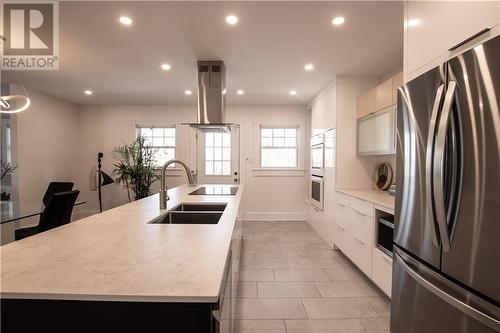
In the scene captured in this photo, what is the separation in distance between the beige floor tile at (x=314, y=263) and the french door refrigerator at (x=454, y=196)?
5.55 ft

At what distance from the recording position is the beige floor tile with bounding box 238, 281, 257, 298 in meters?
2.43

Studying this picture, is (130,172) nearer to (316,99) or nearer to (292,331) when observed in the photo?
(316,99)

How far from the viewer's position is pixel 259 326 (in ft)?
6.43

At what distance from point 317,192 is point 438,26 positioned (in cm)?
340

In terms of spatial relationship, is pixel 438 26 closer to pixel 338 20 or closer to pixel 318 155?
pixel 338 20

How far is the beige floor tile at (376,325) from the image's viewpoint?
6.34 ft

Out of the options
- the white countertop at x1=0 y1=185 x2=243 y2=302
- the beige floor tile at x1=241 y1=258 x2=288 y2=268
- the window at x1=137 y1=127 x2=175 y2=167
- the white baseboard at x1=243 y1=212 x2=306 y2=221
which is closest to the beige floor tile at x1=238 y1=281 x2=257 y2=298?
the beige floor tile at x1=241 y1=258 x2=288 y2=268

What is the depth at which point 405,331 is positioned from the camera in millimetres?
1487

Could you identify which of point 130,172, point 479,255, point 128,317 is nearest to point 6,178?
point 130,172

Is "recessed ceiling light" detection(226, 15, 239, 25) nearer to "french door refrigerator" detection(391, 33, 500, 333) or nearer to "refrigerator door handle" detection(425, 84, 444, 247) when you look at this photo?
"french door refrigerator" detection(391, 33, 500, 333)

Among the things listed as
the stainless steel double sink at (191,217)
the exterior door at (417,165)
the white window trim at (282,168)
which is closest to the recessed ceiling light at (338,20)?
the exterior door at (417,165)

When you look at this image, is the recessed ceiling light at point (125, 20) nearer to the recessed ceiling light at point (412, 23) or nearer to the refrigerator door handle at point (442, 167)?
the recessed ceiling light at point (412, 23)

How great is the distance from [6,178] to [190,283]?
5.29 meters

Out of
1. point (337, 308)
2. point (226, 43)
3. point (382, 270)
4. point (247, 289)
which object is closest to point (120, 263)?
point (247, 289)
